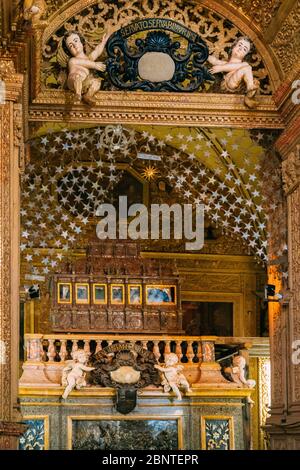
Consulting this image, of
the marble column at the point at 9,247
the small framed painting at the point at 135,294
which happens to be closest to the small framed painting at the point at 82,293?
the small framed painting at the point at 135,294

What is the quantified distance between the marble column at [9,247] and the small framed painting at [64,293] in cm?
373

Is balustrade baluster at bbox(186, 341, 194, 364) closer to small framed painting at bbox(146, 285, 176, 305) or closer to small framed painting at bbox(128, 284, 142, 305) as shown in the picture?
small framed painting at bbox(146, 285, 176, 305)

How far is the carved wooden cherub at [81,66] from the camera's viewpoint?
12953 mm

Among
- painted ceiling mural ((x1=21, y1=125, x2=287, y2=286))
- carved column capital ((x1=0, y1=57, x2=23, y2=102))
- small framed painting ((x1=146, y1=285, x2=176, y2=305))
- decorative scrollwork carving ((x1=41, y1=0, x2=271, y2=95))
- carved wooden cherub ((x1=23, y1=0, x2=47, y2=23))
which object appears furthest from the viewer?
small framed painting ((x1=146, y1=285, x2=176, y2=305))

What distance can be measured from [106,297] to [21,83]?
4712 mm

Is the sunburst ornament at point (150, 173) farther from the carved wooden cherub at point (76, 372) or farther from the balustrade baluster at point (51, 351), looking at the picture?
the carved wooden cherub at point (76, 372)

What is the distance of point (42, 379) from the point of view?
47.4 ft

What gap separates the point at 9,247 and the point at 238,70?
343cm

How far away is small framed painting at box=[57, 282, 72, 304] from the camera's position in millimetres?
15383

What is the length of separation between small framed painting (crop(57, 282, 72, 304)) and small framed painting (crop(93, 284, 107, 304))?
300mm

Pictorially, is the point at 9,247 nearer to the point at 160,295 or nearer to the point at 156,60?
the point at 156,60

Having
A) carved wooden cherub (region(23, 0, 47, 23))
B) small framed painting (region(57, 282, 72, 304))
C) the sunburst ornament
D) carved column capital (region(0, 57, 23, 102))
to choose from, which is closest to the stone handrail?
small framed painting (region(57, 282, 72, 304))

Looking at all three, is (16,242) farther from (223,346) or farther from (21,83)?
(223,346)

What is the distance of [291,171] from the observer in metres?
13.0
